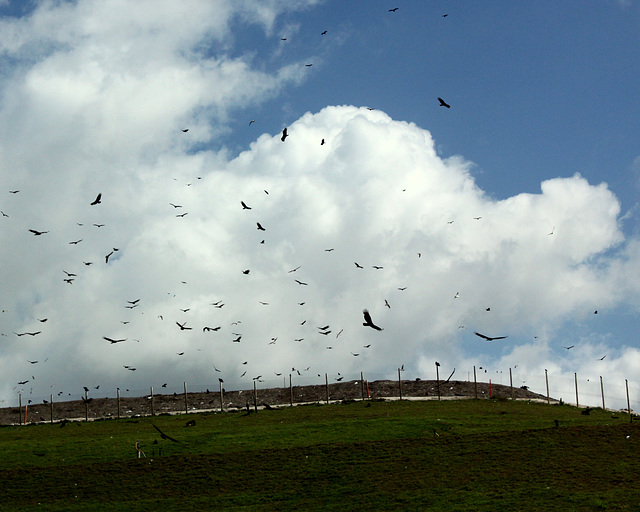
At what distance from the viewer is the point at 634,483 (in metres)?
34.3

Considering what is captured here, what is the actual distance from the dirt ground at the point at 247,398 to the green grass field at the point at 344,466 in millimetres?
16271

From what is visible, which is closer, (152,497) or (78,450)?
(152,497)

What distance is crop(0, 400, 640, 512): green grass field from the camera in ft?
111

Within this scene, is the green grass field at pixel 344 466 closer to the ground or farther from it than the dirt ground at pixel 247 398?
closer to the ground

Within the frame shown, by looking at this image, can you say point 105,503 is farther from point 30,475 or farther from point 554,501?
point 554,501

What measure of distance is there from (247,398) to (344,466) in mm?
35551

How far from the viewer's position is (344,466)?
3869cm

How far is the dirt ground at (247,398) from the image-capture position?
6850 centimetres

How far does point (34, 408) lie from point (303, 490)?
4569 centimetres

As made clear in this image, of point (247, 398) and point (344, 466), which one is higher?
point (247, 398)

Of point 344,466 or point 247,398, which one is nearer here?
point 344,466

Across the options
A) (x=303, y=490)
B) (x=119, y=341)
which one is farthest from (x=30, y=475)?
(x=303, y=490)

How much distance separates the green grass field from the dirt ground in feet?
53.4

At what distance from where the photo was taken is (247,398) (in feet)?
240
